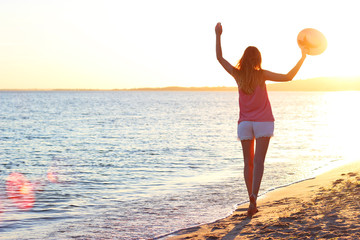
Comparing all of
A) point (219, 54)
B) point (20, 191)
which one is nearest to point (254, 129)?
point (219, 54)

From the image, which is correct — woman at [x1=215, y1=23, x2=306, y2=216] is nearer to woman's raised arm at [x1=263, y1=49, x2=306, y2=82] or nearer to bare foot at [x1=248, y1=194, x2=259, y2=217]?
woman's raised arm at [x1=263, y1=49, x2=306, y2=82]

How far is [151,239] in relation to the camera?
6.29 meters

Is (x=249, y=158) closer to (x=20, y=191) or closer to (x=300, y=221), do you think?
(x=300, y=221)

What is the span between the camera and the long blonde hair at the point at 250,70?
563cm

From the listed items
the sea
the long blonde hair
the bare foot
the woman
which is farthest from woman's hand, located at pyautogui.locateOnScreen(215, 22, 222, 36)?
the sea

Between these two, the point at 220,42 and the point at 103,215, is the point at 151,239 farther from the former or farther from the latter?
the point at 220,42

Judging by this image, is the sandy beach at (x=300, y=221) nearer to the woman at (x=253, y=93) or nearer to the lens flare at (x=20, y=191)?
the woman at (x=253, y=93)

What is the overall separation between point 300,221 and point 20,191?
282 inches

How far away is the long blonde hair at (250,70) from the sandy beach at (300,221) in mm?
1742

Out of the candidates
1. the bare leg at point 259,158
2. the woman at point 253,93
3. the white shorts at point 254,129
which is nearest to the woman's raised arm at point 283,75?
the woman at point 253,93

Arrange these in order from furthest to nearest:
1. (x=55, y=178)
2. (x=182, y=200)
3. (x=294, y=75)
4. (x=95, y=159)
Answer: (x=95, y=159)
(x=55, y=178)
(x=182, y=200)
(x=294, y=75)

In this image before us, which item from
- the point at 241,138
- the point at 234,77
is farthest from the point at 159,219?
the point at 234,77

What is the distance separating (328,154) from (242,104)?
1221 centimetres

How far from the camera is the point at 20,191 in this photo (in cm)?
1045
